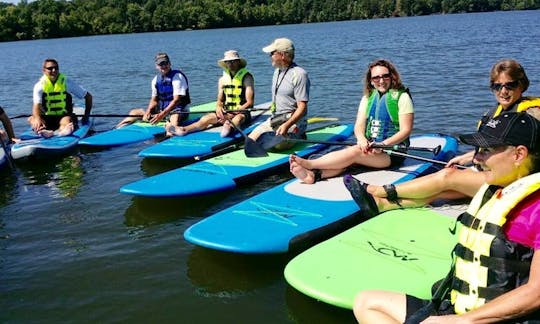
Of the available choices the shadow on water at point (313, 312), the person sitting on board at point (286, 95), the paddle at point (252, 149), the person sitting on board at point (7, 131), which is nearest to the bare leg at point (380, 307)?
the shadow on water at point (313, 312)

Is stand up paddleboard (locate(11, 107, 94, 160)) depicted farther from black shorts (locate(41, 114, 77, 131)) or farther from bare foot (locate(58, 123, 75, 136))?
black shorts (locate(41, 114, 77, 131))

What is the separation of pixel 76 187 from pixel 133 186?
149cm

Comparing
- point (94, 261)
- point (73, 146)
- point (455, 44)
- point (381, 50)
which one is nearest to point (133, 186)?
point (94, 261)

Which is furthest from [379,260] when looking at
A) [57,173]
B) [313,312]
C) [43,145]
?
[43,145]

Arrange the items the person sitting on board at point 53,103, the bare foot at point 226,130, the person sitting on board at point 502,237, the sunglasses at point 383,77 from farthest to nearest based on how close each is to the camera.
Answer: the person sitting on board at point 53,103, the bare foot at point 226,130, the sunglasses at point 383,77, the person sitting on board at point 502,237

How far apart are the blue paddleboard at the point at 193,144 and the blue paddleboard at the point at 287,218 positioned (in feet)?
7.37

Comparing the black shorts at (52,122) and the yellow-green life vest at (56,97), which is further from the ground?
the yellow-green life vest at (56,97)

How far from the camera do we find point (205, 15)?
63.3m

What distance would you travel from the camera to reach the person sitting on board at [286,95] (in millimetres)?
6434

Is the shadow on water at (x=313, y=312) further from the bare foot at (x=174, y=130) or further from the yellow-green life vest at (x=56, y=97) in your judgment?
the yellow-green life vest at (x=56, y=97)

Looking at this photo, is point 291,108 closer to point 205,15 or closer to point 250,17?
point 205,15

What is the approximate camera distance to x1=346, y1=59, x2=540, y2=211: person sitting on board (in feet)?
13.7

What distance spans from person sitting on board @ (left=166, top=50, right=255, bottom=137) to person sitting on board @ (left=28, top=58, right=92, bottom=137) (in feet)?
5.62

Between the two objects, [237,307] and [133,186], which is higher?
[133,186]
